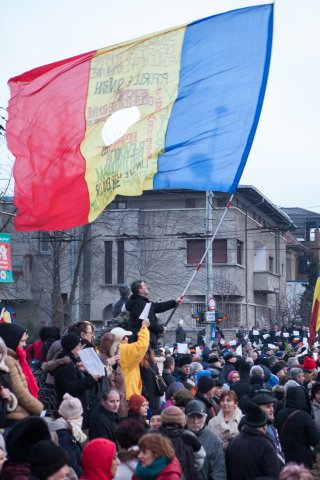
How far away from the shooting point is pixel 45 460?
20.6 feet

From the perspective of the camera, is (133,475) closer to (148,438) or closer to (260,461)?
(148,438)

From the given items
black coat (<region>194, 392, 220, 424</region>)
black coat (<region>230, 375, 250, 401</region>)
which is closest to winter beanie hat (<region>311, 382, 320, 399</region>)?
black coat (<region>194, 392, 220, 424</region>)

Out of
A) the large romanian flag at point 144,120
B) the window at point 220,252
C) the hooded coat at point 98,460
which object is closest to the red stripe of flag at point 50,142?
the large romanian flag at point 144,120

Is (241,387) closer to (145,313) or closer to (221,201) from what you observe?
(145,313)

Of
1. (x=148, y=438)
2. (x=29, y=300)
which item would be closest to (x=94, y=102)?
(x=148, y=438)

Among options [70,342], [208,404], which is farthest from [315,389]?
[70,342]

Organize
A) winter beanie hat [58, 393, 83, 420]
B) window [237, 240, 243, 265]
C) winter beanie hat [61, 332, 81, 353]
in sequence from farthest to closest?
1. window [237, 240, 243, 265]
2. winter beanie hat [61, 332, 81, 353]
3. winter beanie hat [58, 393, 83, 420]

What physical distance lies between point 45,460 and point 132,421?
Answer: 2097 mm

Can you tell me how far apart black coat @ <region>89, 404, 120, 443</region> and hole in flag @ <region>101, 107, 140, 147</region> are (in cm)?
399

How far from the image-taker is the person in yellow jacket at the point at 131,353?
11008mm

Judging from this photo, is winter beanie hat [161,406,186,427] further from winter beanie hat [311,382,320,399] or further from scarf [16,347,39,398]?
winter beanie hat [311,382,320,399]

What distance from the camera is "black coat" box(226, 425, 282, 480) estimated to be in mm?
8562

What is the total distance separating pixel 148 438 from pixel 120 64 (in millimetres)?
6512

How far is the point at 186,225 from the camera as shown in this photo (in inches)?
2233
